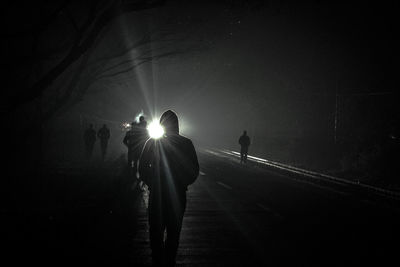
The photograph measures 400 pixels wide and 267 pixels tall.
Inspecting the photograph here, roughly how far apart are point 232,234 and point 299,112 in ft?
126

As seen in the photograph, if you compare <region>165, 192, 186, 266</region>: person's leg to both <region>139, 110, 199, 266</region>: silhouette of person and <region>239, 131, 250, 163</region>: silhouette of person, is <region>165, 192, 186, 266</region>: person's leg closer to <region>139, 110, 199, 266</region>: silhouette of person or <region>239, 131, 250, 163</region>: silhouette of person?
<region>139, 110, 199, 266</region>: silhouette of person

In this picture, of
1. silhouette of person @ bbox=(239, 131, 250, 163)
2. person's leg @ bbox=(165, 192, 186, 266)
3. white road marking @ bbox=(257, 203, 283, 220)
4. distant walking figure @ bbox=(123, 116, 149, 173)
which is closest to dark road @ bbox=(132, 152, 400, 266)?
white road marking @ bbox=(257, 203, 283, 220)

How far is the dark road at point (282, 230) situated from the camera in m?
8.10

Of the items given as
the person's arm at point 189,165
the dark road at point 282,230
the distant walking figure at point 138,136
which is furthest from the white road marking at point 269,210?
the person's arm at point 189,165

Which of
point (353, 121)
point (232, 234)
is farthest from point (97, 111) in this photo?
point (232, 234)

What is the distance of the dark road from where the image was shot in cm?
810

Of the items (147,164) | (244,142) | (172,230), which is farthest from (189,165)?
(244,142)

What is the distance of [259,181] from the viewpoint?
21578mm

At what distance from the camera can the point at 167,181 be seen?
6.58 metres

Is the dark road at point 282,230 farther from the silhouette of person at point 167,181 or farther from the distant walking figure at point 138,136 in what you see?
the distant walking figure at point 138,136

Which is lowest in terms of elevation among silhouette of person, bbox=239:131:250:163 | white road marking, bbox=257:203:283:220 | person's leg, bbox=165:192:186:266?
white road marking, bbox=257:203:283:220

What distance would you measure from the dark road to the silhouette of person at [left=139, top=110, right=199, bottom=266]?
1.36m

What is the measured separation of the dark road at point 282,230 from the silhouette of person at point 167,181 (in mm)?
1361

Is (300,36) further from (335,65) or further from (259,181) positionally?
(259,181)
